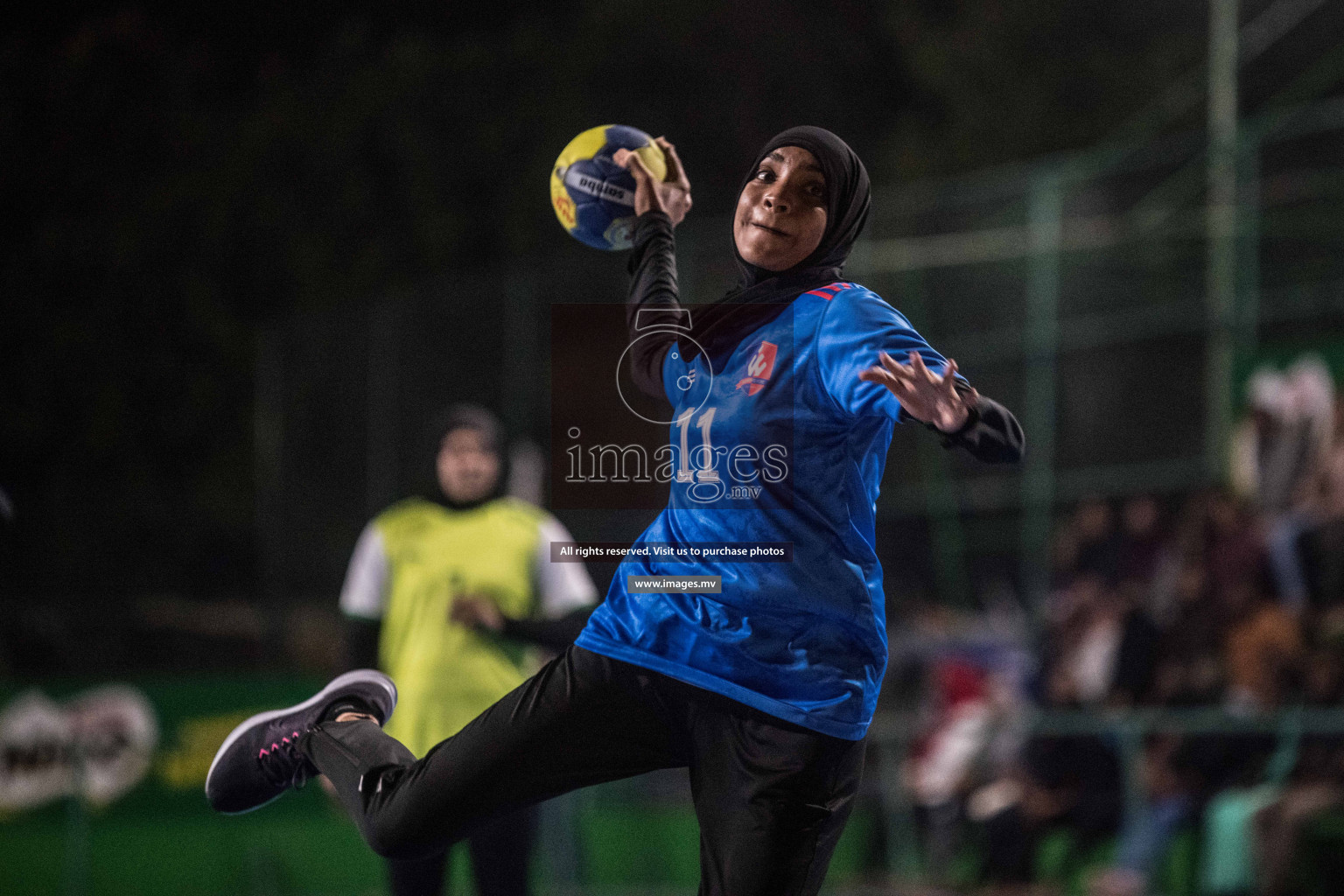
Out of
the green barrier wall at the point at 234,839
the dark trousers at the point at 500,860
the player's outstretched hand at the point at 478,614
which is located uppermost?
the player's outstretched hand at the point at 478,614

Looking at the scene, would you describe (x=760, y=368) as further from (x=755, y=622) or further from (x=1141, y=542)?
(x=1141, y=542)

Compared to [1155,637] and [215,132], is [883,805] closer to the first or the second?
[1155,637]

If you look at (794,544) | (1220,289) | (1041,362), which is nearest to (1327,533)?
(1220,289)

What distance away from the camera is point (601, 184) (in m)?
3.16

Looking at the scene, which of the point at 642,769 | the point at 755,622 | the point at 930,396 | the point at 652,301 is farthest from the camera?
the point at 652,301

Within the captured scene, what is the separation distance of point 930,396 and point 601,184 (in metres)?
1.09

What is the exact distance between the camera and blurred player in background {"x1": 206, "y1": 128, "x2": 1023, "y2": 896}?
2508 millimetres

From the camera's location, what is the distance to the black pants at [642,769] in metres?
2.50

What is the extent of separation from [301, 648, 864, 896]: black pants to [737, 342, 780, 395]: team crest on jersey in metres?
0.48

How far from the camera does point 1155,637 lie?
21.6ft

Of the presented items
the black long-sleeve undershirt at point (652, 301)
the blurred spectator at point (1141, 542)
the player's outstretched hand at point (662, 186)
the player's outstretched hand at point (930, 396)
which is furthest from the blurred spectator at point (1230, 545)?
the player's outstretched hand at point (930, 396)

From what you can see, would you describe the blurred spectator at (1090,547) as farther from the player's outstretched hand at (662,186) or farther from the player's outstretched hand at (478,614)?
the player's outstretched hand at (662,186)

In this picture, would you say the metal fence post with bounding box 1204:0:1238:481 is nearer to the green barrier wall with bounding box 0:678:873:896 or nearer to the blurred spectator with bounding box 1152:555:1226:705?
the blurred spectator with bounding box 1152:555:1226:705

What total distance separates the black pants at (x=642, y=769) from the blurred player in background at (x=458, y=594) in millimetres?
1585
